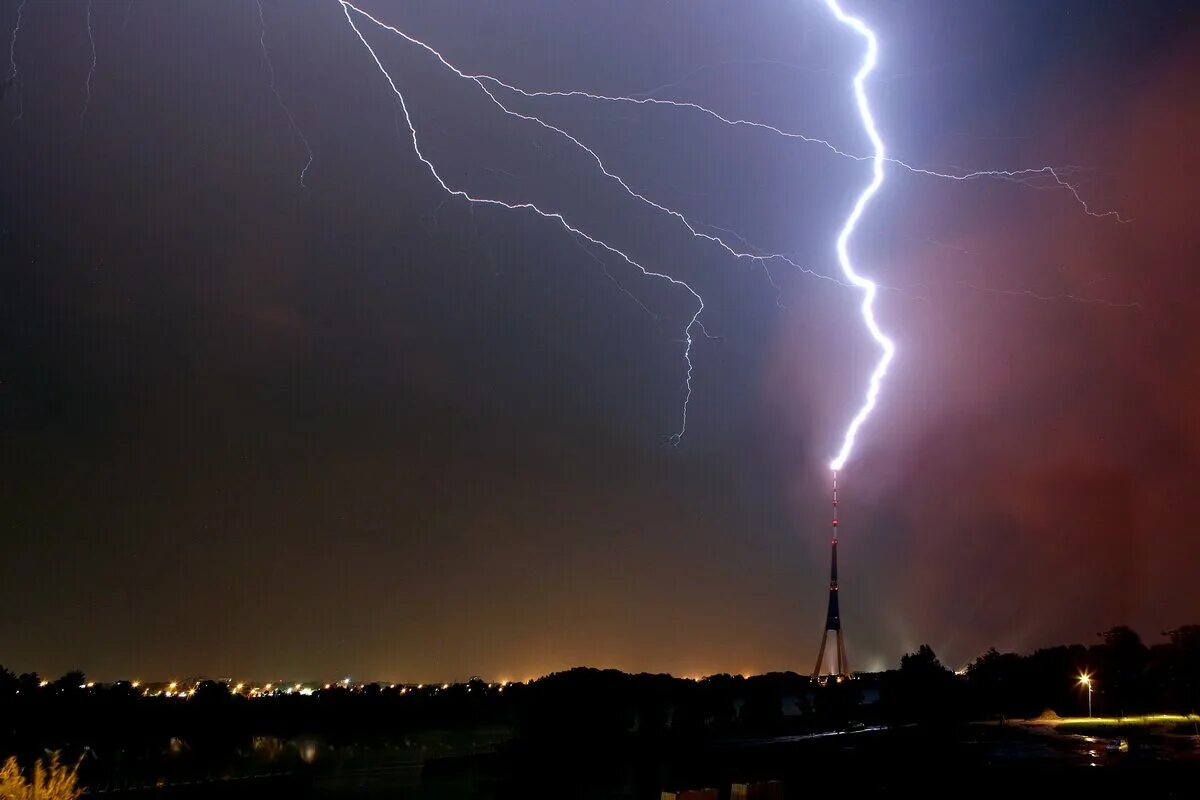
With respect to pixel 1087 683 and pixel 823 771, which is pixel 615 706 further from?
pixel 823 771

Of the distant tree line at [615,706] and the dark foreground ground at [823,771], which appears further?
→ the distant tree line at [615,706]

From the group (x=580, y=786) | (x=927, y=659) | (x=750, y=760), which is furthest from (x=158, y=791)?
(x=927, y=659)

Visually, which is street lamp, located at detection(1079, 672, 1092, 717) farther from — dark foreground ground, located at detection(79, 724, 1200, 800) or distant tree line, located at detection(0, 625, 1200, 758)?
dark foreground ground, located at detection(79, 724, 1200, 800)

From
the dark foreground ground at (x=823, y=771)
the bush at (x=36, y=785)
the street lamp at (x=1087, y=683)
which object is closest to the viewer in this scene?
the bush at (x=36, y=785)

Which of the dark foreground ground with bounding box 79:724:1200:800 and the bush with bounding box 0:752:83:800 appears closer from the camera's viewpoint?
the bush with bounding box 0:752:83:800

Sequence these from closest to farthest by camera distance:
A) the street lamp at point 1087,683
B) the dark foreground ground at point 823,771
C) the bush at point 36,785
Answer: the bush at point 36,785, the dark foreground ground at point 823,771, the street lamp at point 1087,683

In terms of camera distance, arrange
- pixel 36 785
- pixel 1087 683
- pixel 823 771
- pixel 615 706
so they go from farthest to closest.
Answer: pixel 615 706 → pixel 1087 683 → pixel 823 771 → pixel 36 785

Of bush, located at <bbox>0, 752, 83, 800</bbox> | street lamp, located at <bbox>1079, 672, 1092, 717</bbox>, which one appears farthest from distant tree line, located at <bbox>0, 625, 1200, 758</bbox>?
bush, located at <bbox>0, 752, 83, 800</bbox>

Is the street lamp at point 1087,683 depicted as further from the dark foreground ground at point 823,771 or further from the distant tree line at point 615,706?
the dark foreground ground at point 823,771

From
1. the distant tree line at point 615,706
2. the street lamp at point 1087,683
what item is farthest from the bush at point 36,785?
the street lamp at point 1087,683

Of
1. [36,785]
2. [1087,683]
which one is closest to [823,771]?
[36,785]
